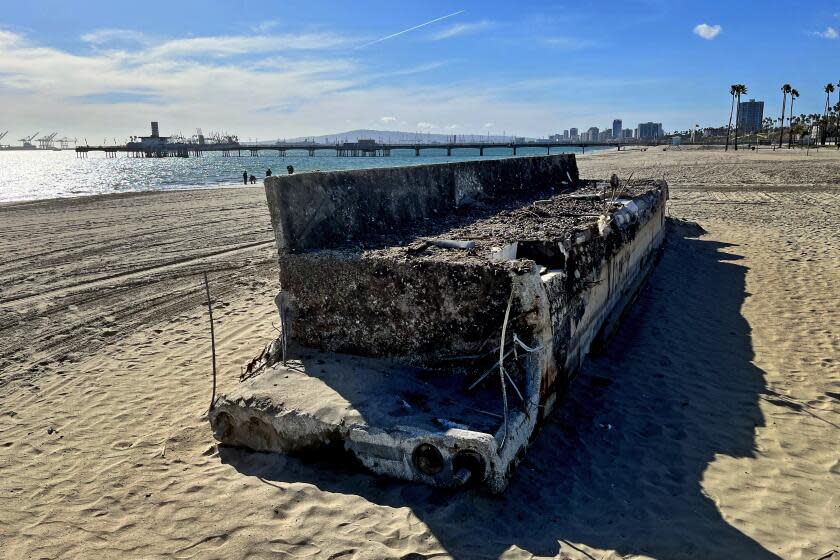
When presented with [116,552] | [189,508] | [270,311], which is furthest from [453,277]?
[270,311]

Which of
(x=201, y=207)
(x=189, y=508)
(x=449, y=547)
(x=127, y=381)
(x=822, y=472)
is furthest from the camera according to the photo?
(x=201, y=207)

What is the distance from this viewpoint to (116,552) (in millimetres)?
2875

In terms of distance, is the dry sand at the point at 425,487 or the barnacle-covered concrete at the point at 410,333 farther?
the barnacle-covered concrete at the point at 410,333

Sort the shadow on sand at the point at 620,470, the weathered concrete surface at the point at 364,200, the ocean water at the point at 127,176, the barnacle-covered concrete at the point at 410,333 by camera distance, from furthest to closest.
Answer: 1. the ocean water at the point at 127,176
2. the weathered concrete surface at the point at 364,200
3. the barnacle-covered concrete at the point at 410,333
4. the shadow on sand at the point at 620,470

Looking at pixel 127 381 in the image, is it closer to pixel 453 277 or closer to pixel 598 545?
pixel 453 277

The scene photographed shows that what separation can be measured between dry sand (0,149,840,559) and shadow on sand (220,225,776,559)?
0.01 m

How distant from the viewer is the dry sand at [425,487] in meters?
2.92

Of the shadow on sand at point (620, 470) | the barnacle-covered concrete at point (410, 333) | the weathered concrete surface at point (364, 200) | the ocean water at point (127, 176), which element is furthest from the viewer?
the ocean water at point (127, 176)

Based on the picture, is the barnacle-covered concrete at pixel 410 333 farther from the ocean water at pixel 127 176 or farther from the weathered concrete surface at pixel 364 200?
the ocean water at pixel 127 176

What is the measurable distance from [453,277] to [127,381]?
3.34m

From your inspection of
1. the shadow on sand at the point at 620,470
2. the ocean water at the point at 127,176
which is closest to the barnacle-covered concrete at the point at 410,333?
the shadow on sand at the point at 620,470

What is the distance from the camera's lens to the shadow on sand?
9.51 ft

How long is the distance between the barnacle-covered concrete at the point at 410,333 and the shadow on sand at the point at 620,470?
6.1 inches

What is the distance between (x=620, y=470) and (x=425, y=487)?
129cm
